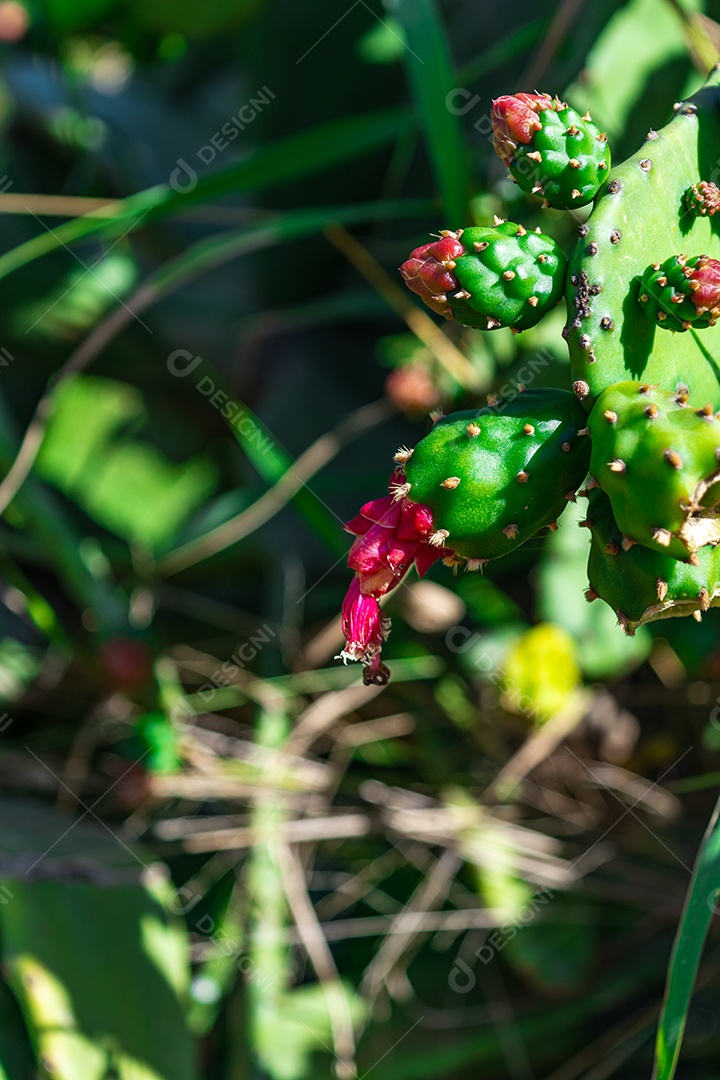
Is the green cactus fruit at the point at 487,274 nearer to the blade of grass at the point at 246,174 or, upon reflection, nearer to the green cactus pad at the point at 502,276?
the green cactus pad at the point at 502,276

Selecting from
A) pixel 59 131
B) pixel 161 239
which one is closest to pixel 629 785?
pixel 161 239

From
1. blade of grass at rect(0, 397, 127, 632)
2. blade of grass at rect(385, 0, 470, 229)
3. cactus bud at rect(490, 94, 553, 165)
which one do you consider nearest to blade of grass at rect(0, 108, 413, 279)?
blade of grass at rect(385, 0, 470, 229)

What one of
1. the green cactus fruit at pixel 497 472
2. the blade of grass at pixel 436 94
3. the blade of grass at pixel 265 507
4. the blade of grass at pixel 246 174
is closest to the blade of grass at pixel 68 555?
the blade of grass at pixel 265 507

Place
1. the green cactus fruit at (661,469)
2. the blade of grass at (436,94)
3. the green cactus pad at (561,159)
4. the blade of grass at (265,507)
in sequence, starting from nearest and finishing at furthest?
the green cactus fruit at (661,469), the green cactus pad at (561,159), the blade of grass at (436,94), the blade of grass at (265,507)

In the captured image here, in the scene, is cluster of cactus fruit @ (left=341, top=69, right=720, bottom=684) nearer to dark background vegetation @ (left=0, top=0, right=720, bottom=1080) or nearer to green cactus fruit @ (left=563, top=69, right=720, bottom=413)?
green cactus fruit @ (left=563, top=69, right=720, bottom=413)

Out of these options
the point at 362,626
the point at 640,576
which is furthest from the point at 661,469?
the point at 362,626

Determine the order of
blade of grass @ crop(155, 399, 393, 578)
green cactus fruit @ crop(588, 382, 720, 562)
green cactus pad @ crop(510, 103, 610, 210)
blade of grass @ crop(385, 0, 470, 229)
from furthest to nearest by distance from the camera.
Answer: blade of grass @ crop(155, 399, 393, 578), blade of grass @ crop(385, 0, 470, 229), green cactus pad @ crop(510, 103, 610, 210), green cactus fruit @ crop(588, 382, 720, 562)
